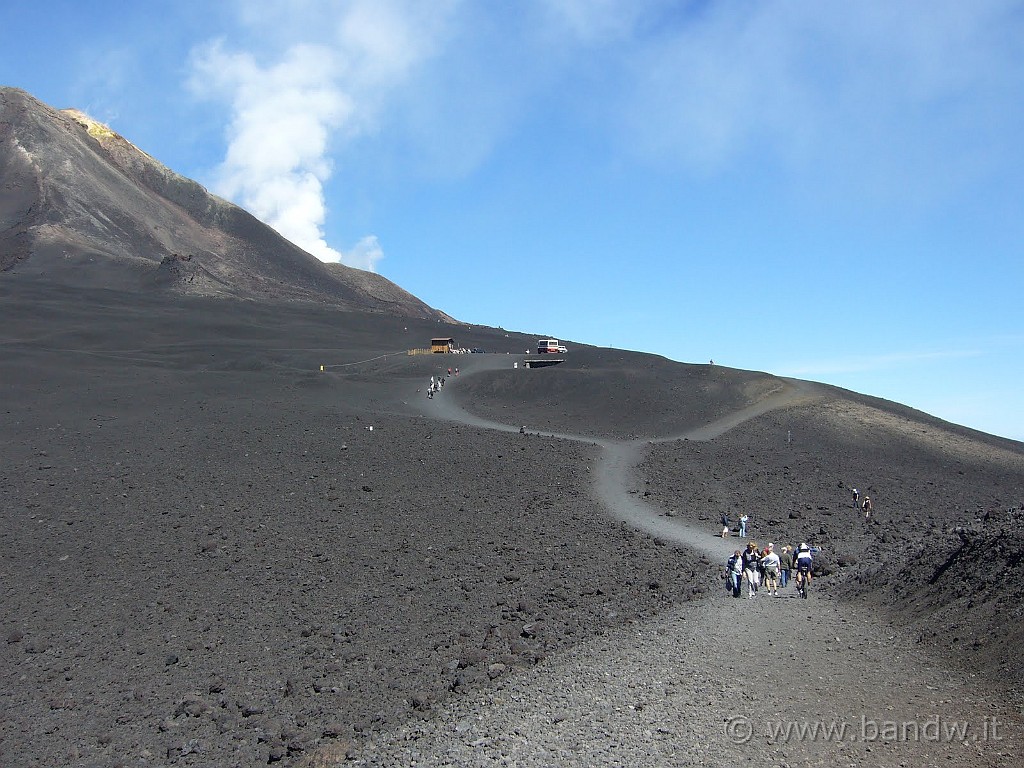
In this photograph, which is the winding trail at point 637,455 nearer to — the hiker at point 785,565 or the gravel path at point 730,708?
the hiker at point 785,565

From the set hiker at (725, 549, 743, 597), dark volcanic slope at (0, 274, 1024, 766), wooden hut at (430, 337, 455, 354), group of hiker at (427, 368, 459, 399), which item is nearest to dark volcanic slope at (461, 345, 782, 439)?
dark volcanic slope at (0, 274, 1024, 766)

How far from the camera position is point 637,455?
31.6 metres

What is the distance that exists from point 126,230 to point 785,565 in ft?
344

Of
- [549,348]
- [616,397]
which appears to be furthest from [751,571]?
[549,348]

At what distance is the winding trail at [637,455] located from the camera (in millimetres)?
21609

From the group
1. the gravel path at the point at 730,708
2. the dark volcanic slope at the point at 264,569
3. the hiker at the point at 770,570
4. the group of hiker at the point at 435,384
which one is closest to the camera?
the gravel path at the point at 730,708

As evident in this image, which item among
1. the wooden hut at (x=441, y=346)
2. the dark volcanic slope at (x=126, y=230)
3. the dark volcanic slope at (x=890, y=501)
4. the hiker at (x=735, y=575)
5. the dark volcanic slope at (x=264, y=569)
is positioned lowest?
the dark volcanic slope at (x=264, y=569)

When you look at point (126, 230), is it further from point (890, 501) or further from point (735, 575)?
point (735, 575)

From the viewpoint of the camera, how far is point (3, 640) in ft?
45.2

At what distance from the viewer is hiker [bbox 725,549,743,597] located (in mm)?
15758

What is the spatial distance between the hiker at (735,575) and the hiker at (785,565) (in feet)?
5.95

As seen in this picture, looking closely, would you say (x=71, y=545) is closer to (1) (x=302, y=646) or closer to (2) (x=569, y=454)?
(1) (x=302, y=646)

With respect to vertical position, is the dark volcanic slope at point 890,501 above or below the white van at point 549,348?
below

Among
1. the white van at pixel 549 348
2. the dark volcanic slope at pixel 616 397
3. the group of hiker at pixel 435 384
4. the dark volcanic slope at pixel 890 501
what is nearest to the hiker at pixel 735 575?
the dark volcanic slope at pixel 890 501
